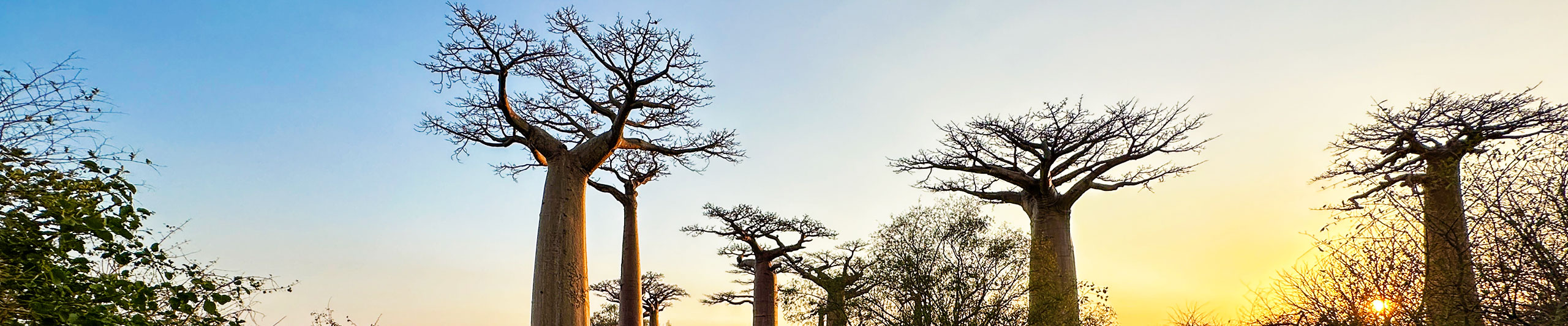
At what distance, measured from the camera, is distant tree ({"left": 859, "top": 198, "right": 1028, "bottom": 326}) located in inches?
392

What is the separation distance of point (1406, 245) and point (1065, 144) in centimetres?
808

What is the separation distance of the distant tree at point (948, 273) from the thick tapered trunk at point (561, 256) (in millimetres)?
3438

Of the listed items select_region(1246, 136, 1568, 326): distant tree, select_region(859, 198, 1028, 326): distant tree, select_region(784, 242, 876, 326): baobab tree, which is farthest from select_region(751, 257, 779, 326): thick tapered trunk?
select_region(1246, 136, 1568, 326): distant tree

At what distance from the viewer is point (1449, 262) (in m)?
4.43

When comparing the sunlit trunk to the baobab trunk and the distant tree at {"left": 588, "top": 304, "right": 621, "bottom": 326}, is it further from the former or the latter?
the distant tree at {"left": 588, "top": 304, "right": 621, "bottom": 326}

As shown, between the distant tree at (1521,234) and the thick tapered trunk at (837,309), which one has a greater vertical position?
the thick tapered trunk at (837,309)

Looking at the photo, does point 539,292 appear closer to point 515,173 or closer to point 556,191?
point 556,191

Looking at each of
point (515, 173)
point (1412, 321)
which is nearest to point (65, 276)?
point (1412, 321)

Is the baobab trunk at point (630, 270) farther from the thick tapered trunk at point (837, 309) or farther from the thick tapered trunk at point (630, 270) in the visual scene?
the thick tapered trunk at point (837, 309)

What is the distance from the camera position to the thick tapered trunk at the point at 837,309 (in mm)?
10805

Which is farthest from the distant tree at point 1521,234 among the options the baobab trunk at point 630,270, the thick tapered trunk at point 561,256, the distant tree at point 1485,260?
the baobab trunk at point 630,270

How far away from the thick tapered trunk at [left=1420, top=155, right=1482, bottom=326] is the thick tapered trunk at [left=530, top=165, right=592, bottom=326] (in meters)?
6.63

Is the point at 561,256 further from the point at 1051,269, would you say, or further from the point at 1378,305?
the point at 1378,305

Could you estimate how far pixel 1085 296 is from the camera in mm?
10781
